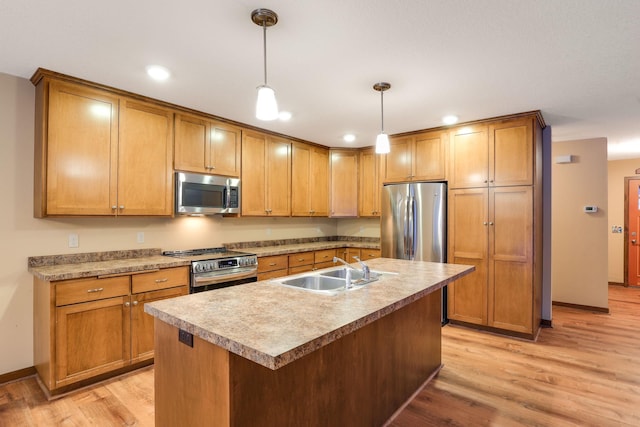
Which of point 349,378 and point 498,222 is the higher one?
point 498,222

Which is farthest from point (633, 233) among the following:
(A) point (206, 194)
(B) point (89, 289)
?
(B) point (89, 289)

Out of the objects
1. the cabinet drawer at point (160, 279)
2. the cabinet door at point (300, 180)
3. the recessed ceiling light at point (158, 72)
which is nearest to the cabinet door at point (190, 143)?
the recessed ceiling light at point (158, 72)

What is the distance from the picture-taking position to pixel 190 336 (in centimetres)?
143

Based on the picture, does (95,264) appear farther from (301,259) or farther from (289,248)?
(301,259)

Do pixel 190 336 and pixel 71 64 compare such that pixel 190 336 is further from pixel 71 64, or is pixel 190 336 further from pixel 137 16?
pixel 71 64

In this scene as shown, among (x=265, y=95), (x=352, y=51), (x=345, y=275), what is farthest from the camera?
(x=345, y=275)

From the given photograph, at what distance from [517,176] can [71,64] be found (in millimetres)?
4177

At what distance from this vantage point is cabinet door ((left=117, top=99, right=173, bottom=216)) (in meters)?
2.98

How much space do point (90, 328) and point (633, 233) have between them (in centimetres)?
827

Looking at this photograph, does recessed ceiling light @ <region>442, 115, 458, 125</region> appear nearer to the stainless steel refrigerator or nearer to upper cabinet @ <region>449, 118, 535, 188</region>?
upper cabinet @ <region>449, 118, 535, 188</region>

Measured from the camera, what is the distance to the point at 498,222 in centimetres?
377

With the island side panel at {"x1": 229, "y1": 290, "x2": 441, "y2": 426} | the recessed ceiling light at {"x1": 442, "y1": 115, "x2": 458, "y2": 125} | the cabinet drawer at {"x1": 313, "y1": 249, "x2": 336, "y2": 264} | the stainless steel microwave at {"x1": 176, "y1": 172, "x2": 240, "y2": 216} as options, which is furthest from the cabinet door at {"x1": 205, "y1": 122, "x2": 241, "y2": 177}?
the island side panel at {"x1": 229, "y1": 290, "x2": 441, "y2": 426}

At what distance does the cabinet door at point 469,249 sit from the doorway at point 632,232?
14.3ft

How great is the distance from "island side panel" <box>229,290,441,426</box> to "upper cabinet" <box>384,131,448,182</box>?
1.95 meters
